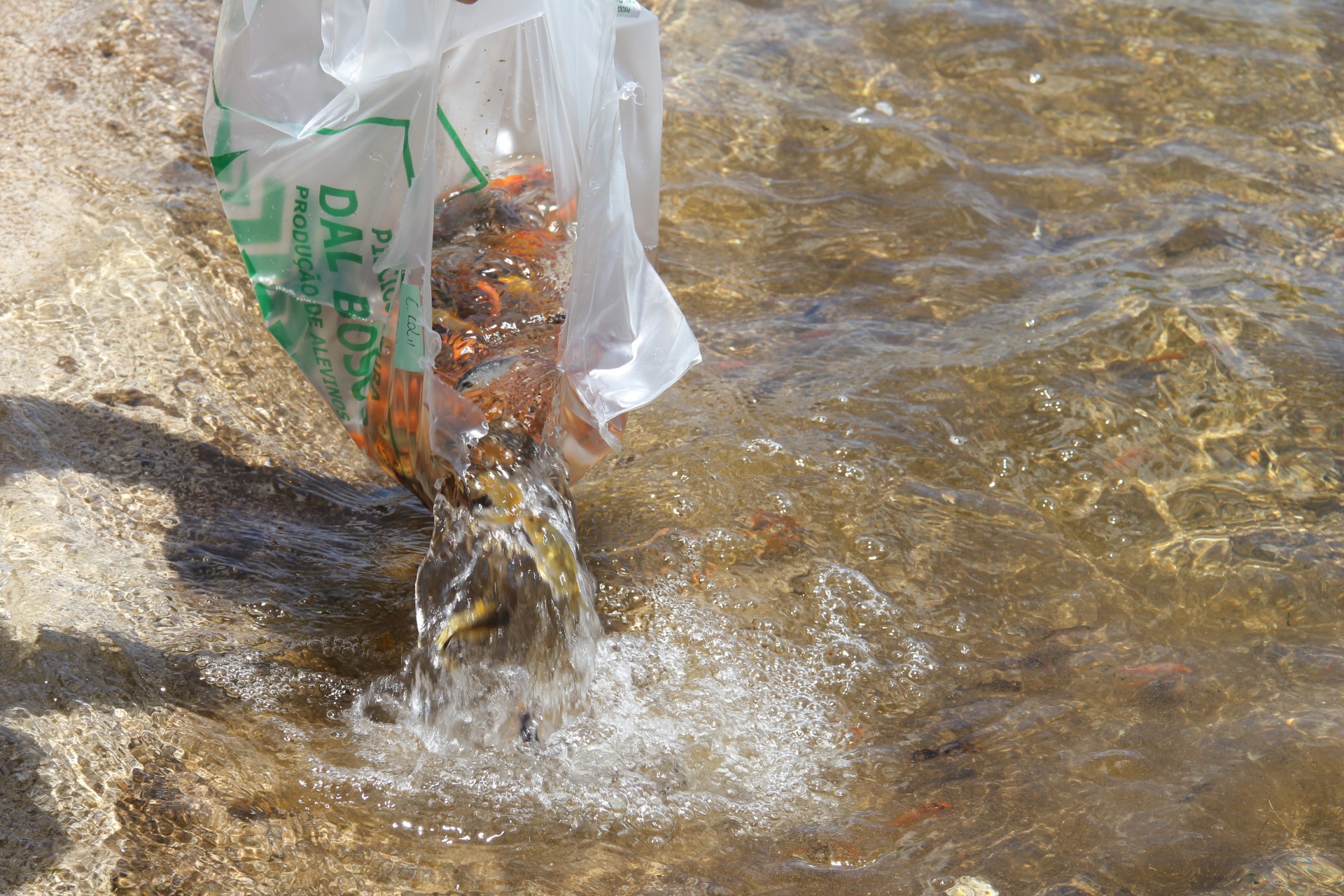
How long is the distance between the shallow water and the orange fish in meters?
0.02

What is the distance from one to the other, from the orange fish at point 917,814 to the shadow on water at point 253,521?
3.27 ft

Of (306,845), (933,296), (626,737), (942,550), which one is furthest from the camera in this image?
(933,296)

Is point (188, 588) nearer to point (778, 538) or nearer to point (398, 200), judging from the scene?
point (398, 200)

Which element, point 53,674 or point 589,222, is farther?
point 589,222

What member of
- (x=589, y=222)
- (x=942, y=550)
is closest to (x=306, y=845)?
(x=589, y=222)

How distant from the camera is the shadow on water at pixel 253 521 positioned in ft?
7.50

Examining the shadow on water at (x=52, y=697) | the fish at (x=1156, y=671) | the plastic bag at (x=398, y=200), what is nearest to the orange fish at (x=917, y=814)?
the fish at (x=1156, y=671)

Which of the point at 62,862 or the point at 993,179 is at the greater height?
the point at 62,862

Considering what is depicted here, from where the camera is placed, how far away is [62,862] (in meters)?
1.59

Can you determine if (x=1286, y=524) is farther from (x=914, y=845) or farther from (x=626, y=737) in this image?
(x=626, y=737)

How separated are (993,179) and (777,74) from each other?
1.07 meters

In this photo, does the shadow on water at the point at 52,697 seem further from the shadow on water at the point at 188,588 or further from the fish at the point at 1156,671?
the fish at the point at 1156,671

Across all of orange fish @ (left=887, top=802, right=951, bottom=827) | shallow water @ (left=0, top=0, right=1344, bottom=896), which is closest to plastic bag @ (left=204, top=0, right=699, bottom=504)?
shallow water @ (left=0, top=0, right=1344, bottom=896)

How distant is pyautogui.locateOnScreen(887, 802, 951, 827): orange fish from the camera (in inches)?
76.9
